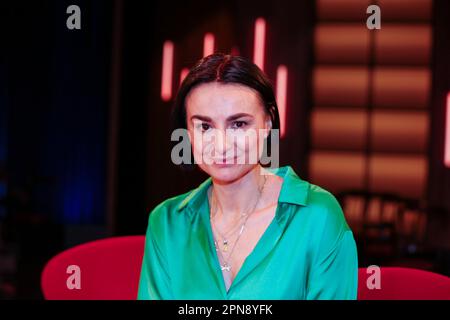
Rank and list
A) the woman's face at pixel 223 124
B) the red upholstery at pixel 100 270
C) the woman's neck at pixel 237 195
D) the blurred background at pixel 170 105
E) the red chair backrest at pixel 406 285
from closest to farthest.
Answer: the woman's face at pixel 223 124
the woman's neck at pixel 237 195
the red chair backrest at pixel 406 285
the red upholstery at pixel 100 270
the blurred background at pixel 170 105

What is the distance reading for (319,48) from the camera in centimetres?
674

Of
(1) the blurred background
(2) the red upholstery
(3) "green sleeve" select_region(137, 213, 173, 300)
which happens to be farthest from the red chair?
(1) the blurred background

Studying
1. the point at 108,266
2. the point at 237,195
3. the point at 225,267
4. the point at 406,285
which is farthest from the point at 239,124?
the point at 108,266

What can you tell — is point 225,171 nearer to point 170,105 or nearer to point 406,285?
point 406,285

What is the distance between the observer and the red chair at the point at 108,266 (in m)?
2.01

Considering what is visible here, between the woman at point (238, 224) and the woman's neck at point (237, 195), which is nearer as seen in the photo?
the woman at point (238, 224)

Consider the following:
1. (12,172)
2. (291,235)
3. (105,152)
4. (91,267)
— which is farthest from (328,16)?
(291,235)

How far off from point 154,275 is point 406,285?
2.12ft

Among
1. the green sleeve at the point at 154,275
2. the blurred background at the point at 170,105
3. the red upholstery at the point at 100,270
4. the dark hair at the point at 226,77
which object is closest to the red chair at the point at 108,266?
the red upholstery at the point at 100,270

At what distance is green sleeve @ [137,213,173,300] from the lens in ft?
4.79

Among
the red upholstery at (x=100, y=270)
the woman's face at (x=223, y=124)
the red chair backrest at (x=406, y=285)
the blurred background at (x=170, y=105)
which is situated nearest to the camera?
the woman's face at (x=223, y=124)

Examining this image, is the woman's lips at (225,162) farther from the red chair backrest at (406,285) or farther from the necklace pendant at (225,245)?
the red chair backrest at (406,285)

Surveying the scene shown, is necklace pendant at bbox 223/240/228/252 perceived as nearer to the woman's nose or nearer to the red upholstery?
the woman's nose

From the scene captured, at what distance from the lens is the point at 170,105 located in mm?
5871
